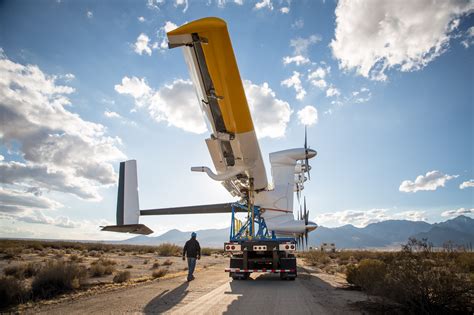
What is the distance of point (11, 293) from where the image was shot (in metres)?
6.52

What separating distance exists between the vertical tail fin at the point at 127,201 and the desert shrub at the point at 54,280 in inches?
359

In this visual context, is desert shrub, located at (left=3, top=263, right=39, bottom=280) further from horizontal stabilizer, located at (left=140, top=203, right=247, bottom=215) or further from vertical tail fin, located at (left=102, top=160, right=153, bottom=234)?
horizontal stabilizer, located at (left=140, top=203, right=247, bottom=215)

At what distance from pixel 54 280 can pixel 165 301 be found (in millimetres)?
3710

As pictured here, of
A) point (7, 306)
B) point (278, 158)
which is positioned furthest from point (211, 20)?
point (278, 158)

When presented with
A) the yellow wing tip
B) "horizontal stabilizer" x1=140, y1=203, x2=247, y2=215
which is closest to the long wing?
the yellow wing tip

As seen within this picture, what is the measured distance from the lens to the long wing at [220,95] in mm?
6258

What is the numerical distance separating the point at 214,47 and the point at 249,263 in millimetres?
7804

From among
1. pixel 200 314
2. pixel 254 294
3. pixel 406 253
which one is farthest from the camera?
pixel 254 294

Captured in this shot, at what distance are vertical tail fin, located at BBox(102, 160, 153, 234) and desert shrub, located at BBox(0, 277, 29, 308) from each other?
1060cm

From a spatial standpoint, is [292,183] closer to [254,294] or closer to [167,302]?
[254,294]

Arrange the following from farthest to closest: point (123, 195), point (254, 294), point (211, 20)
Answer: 1. point (123, 195)
2. point (254, 294)
3. point (211, 20)

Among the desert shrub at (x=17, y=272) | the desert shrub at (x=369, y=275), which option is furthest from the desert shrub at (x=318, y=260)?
the desert shrub at (x=17, y=272)

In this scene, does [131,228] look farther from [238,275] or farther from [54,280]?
[54,280]

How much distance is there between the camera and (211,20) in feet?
19.9
